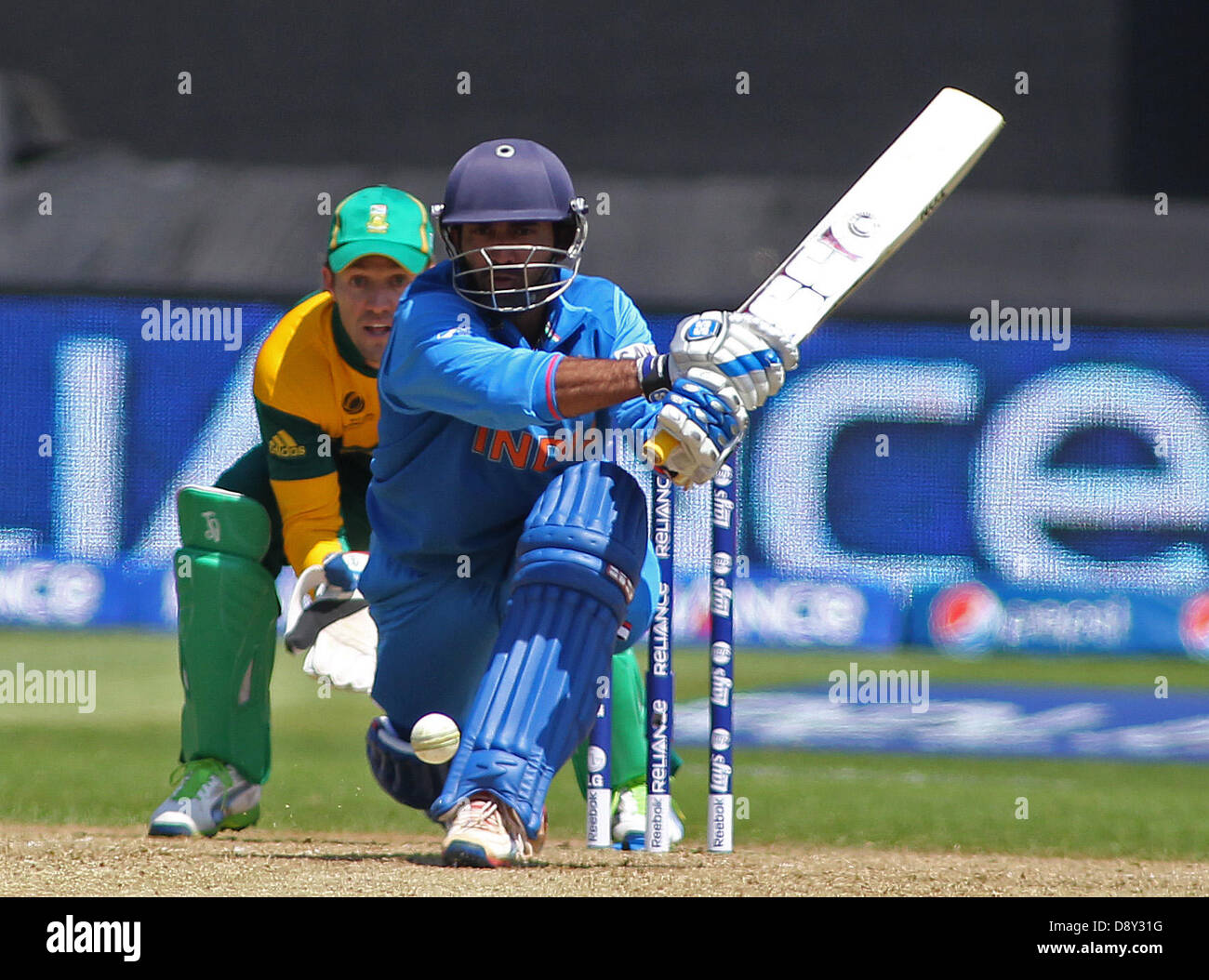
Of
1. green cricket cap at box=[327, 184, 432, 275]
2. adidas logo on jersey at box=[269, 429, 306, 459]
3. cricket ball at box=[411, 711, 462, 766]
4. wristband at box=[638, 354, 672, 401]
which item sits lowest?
cricket ball at box=[411, 711, 462, 766]

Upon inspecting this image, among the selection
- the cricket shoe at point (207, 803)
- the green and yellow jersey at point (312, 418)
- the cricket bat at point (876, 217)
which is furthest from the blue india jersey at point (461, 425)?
the cricket shoe at point (207, 803)

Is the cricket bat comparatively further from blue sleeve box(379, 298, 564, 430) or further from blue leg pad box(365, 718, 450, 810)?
blue leg pad box(365, 718, 450, 810)

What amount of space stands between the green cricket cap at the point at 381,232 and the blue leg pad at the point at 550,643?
1295mm

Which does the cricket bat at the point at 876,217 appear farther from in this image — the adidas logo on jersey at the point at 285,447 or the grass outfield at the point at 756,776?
the grass outfield at the point at 756,776

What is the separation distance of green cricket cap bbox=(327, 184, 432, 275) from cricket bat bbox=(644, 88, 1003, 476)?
43.2 inches

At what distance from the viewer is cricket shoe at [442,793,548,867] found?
257 cm

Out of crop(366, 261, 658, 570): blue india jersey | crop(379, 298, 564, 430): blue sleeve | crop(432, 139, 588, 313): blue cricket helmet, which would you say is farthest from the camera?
crop(432, 139, 588, 313): blue cricket helmet

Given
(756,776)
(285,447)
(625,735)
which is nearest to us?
(625,735)

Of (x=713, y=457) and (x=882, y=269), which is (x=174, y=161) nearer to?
(x=882, y=269)

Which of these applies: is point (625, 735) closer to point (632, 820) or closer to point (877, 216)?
point (632, 820)

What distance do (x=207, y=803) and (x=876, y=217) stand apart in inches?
69.4

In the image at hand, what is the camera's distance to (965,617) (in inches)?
340

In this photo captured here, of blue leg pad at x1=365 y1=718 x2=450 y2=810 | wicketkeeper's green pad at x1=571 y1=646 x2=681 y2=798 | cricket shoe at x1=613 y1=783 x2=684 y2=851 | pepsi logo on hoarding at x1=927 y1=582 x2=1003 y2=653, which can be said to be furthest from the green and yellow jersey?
pepsi logo on hoarding at x1=927 y1=582 x2=1003 y2=653

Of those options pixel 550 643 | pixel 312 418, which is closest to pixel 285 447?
pixel 312 418
